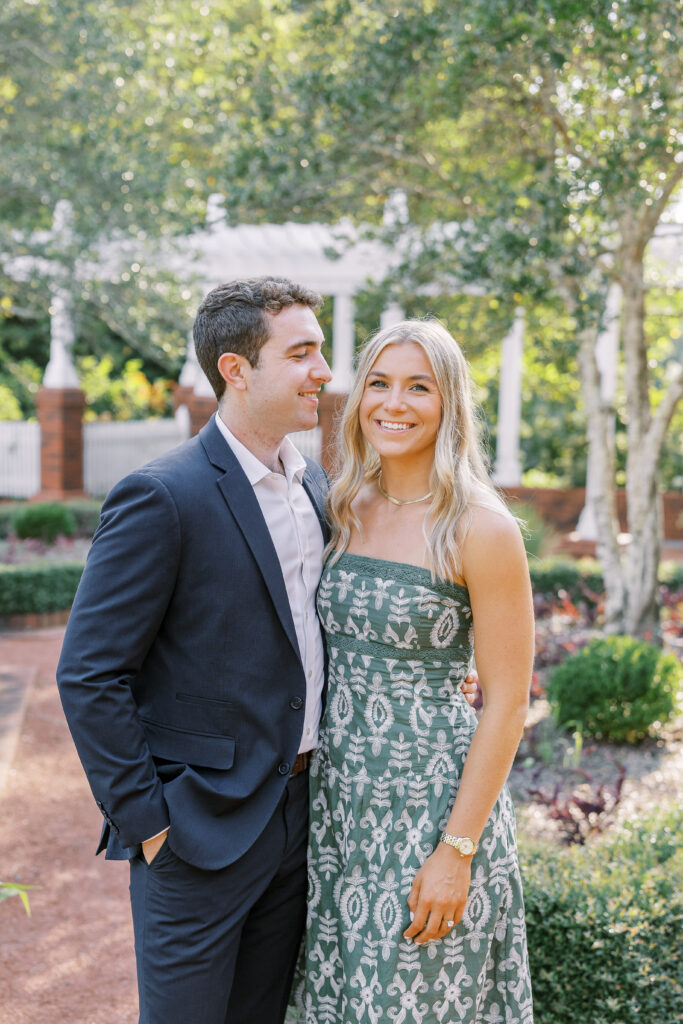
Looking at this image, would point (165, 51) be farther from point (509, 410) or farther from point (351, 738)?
point (351, 738)

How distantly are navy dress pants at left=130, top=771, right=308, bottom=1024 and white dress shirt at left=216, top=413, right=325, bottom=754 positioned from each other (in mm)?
214

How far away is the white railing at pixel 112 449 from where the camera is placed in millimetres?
16172

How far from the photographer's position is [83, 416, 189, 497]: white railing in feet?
53.1

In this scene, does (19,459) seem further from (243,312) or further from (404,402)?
(404,402)

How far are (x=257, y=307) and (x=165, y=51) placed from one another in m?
10.2

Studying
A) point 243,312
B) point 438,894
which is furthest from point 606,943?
point 243,312

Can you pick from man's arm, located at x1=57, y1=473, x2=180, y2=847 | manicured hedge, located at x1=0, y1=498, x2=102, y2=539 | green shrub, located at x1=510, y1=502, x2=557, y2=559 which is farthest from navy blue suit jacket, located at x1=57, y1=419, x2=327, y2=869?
manicured hedge, located at x1=0, y1=498, x2=102, y2=539

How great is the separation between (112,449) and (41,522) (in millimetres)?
3839

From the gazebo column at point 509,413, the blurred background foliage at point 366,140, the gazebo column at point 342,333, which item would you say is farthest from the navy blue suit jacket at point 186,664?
the gazebo column at point 342,333

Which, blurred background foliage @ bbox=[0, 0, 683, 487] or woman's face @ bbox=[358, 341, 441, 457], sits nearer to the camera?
woman's face @ bbox=[358, 341, 441, 457]

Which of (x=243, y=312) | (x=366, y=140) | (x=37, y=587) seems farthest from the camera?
(x=37, y=587)

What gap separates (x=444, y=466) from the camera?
7.80ft

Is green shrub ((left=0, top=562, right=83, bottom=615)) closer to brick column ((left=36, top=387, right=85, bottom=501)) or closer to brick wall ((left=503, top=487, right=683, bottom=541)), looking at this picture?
brick column ((left=36, top=387, right=85, bottom=501))

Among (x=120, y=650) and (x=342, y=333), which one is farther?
(x=342, y=333)
